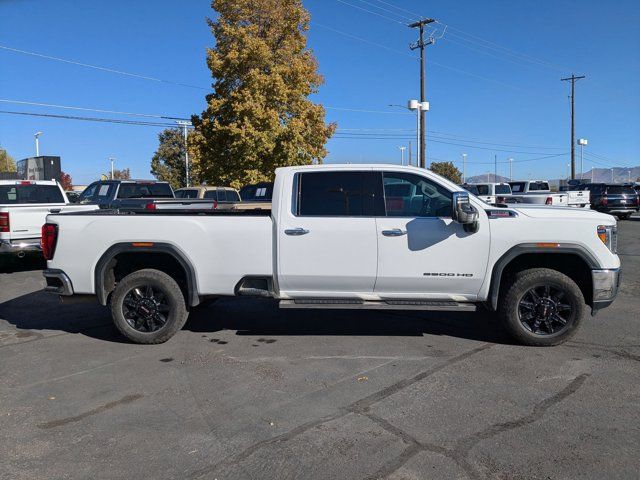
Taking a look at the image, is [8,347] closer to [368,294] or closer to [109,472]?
[109,472]

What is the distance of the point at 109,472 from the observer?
10.9 ft

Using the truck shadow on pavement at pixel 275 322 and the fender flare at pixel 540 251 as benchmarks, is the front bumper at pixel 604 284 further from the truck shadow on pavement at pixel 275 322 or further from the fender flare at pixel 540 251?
the truck shadow on pavement at pixel 275 322

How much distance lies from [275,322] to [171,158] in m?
54.6

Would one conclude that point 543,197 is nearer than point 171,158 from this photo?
Yes

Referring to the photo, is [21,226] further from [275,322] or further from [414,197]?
[414,197]

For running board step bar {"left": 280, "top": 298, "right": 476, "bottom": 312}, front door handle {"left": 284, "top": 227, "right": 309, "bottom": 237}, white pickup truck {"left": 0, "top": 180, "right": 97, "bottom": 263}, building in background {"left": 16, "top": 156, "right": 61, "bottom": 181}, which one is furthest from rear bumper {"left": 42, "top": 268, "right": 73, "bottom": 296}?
building in background {"left": 16, "top": 156, "right": 61, "bottom": 181}

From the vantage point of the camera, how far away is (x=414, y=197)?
5715mm

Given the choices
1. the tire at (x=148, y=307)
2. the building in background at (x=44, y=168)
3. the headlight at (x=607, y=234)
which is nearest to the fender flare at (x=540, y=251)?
the headlight at (x=607, y=234)

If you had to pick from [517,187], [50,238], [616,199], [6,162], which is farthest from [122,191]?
[6,162]

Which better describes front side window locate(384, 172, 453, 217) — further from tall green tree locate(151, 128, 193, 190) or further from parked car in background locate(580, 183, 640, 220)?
tall green tree locate(151, 128, 193, 190)

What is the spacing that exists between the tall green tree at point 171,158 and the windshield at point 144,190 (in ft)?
139

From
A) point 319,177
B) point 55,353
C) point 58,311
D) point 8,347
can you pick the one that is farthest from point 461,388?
point 58,311

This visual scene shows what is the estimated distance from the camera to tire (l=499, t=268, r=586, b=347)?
554 centimetres

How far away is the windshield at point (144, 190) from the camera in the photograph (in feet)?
48.4
